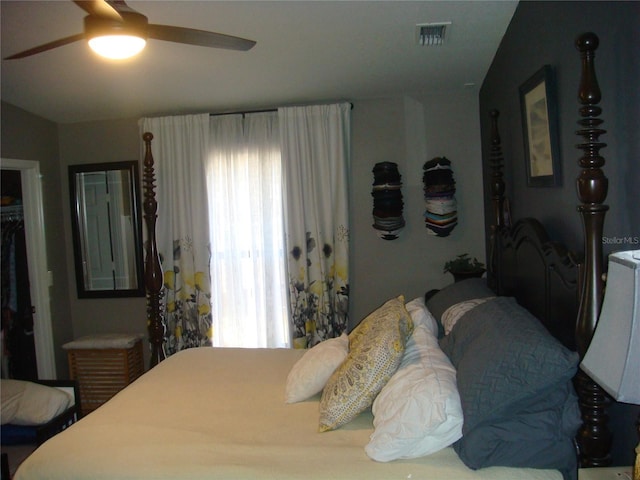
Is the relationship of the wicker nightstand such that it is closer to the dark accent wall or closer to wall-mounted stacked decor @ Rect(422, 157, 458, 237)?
wall-mounted stacked decor @ Rect(422, 157, 458, 237)

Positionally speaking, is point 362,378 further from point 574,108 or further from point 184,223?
point 184,223

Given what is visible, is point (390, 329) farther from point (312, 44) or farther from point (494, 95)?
point (494, 95)

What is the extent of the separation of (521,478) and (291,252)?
2463mm

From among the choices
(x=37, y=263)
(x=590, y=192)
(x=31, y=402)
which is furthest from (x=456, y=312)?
(x=37, y=263)

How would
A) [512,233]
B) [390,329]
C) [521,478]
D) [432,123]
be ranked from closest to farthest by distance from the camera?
[521,478] → [390,329] → [512,233] → [432,123]

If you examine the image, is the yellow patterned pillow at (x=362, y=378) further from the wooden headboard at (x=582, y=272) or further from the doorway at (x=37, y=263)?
the doorway at (x=37, y=263)

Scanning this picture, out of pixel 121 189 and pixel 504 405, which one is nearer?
pixel 504 405

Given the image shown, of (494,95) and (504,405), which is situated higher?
(494,95)

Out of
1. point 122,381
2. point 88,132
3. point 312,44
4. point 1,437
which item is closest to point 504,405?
point 312,44

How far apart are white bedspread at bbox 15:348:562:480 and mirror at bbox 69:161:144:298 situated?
1.86 m

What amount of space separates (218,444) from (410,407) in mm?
692

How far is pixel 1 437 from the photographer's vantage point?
2.56m

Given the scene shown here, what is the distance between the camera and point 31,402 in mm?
2594

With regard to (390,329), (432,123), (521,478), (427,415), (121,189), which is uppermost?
(432,123)
